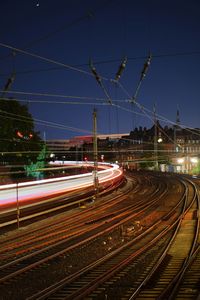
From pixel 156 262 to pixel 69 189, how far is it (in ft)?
68.7

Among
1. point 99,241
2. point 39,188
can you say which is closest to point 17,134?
point 39,188

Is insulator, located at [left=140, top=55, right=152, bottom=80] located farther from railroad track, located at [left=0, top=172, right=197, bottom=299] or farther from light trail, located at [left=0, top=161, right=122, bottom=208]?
light trail, located at [left=0, top=161, right=122, bottom=208]

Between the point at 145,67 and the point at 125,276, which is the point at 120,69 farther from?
the point at 125,276

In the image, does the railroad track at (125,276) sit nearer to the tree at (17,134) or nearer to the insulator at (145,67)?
the insulator at (145,67)

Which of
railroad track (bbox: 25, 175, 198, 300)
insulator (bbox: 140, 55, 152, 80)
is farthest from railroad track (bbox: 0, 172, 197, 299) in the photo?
insulator (bbox: 140, 55, 152, 80)

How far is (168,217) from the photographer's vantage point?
2098cm

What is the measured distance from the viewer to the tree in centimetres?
4036

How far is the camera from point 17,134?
43062 mm

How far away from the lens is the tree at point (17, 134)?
40359mm

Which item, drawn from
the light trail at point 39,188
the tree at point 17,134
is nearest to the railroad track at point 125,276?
the light trail at point 39,188

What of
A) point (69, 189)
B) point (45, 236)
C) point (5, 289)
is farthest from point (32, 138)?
point (5, 289)

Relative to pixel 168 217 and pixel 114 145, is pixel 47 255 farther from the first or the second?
pixel 114 145

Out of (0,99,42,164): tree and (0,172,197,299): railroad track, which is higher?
(0,99,42,164): tree

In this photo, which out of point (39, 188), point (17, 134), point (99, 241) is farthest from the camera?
→ point (17, 134)
